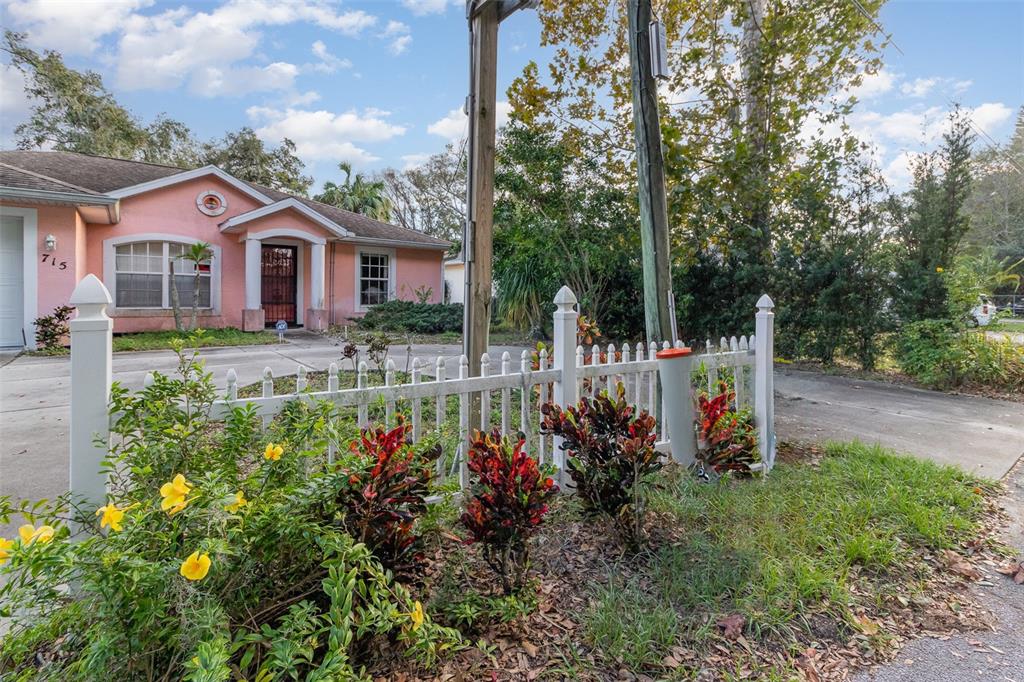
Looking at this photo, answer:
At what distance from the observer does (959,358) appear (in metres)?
7.10

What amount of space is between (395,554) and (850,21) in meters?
6.43

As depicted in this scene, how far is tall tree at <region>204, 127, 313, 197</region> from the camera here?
2189 centimetres

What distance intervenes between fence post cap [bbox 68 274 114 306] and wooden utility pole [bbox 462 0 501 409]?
201cm

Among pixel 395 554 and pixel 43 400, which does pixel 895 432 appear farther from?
pixel 43 400

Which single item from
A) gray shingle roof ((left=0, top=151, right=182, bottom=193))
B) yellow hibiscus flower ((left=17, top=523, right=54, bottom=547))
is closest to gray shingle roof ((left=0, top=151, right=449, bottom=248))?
gray shingle roof ((left=0, top=151, right=182, bottom=193))

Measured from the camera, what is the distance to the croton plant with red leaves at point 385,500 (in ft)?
5.74

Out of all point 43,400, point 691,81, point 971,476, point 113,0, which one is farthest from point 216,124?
point 971,476

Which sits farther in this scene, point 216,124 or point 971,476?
point 216,124

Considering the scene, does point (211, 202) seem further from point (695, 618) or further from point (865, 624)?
point (865, 624)

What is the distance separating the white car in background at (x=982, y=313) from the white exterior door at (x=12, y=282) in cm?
1543

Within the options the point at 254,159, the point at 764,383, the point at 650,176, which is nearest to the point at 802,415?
the point at 764,383

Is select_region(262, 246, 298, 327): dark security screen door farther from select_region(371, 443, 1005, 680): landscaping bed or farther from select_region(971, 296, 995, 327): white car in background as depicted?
select_region(971, 296, 995, 327): white car in background

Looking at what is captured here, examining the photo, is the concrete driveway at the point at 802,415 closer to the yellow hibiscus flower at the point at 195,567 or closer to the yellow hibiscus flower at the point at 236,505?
the yellow hibiscus flower at the point at 236,505

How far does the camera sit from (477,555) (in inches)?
96.7
